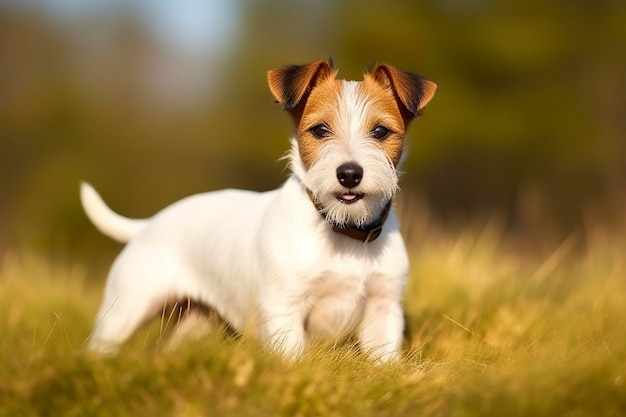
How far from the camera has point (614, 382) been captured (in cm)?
369

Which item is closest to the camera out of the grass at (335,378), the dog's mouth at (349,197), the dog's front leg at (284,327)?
the grass at (335,378)

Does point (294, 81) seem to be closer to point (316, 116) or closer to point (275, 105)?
point (316, 116)

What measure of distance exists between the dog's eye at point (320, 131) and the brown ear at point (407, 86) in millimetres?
432

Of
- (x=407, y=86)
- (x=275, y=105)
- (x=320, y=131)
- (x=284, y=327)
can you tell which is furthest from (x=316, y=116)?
(x=275, y=105)

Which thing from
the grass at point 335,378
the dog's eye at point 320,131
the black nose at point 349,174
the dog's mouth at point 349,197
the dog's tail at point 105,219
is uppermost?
the dog's eye at point 320,131

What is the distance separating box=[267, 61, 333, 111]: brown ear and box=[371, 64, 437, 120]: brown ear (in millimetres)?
302

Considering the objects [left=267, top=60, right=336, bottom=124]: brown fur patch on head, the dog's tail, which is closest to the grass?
[left=267, top=60, right=336, bottom=124]: brown fur patch on head

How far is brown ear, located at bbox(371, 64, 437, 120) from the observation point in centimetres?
472

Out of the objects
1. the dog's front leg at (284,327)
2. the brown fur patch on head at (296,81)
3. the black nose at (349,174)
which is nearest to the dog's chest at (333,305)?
the dog's front leg at (284,327)

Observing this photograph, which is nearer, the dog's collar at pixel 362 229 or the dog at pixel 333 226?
the dog at pixel 333 226

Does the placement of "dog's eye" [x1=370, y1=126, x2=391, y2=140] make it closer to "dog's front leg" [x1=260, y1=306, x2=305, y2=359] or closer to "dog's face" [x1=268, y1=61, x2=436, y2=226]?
"dog's face" [x1=268, y1=61, x2=436, y2=226]

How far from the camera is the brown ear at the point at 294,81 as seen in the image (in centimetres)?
473

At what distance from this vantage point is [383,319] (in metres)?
4.85

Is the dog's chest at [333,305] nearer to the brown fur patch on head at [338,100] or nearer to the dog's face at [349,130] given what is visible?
the dog's face at [349,130]
